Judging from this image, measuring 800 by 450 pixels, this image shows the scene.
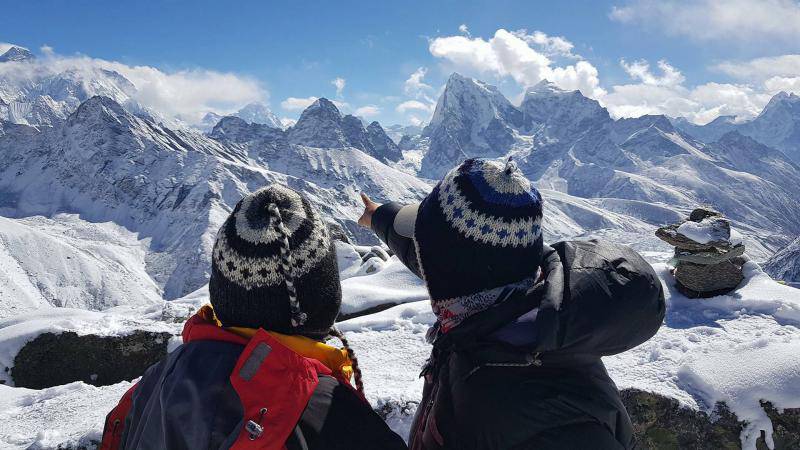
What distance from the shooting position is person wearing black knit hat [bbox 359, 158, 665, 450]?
2346 mm

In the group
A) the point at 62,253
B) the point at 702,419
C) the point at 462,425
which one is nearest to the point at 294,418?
the point at 462,425

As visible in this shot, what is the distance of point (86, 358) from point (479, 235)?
9.03m

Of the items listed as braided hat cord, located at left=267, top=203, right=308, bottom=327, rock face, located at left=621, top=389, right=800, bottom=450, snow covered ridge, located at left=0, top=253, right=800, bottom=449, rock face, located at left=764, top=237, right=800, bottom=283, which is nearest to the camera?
braided hat cord, located at left=267, top=203, right=308, bottom=327

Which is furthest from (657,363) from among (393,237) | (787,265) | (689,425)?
(787,265)

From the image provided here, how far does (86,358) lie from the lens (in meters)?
8.80

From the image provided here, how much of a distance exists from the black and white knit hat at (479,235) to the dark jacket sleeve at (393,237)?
3.77 feet

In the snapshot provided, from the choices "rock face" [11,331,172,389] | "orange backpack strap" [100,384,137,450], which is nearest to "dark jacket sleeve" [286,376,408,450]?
"orange backpack strap" [100,384,137,450]

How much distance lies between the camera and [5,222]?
540ft

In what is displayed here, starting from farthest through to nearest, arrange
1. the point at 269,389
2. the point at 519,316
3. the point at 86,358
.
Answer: the point at 86,358 → the point at 519,316 → the point at 269,389

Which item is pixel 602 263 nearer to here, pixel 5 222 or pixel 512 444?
pixel 512 444

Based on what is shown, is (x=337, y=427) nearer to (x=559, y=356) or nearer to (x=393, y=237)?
(x=559, y=356)

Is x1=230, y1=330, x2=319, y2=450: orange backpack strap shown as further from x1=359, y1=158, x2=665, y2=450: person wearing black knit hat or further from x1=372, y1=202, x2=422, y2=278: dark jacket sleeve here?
x1=372, y1=202, x2=422, y2=278: dark jacket sleeve

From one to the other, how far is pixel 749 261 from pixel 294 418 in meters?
9.99

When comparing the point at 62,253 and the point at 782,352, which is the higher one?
the point at 782,352
